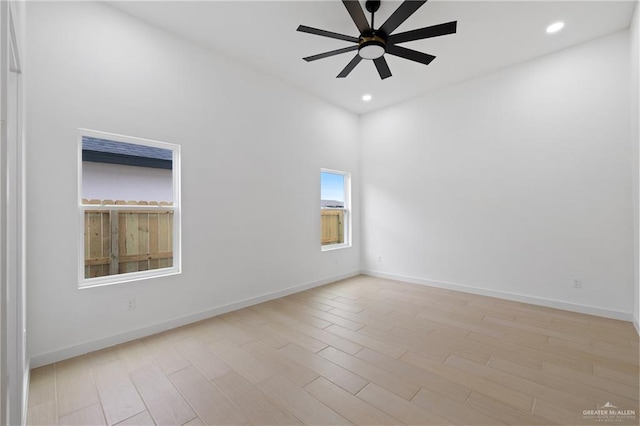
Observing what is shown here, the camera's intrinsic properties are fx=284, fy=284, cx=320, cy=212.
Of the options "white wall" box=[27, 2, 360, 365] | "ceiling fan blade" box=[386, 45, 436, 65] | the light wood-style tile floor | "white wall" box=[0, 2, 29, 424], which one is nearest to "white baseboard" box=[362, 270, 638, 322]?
the light wood-style tile floor

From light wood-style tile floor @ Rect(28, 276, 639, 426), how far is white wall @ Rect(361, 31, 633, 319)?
26.9 inches

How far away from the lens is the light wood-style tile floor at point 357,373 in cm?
182

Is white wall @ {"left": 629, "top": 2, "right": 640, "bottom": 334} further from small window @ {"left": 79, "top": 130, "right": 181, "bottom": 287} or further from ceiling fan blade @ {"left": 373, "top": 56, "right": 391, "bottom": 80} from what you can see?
small window @ {"left": 79, "top": 130, "right": 181, "bottom": 287}

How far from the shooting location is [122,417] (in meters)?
1.80

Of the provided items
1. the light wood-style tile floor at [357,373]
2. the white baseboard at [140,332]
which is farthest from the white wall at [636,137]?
Answer: the white baseboard at [140,332]

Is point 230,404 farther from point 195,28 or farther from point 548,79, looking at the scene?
point 548,79

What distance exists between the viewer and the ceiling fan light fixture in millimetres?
2701

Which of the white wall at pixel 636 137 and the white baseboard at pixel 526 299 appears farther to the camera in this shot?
the white baseboard at pixel 526 299

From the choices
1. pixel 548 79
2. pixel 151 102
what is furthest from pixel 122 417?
pixel 548 79

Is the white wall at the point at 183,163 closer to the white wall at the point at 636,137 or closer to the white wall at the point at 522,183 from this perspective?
the white wall at the point at 522,183

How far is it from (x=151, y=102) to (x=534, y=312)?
5.13 metres

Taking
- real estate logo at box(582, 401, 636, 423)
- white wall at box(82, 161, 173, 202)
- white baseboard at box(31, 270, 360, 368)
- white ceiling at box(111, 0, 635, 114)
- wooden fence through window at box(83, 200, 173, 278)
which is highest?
white ceiling at box(111, 0, 635, 114)

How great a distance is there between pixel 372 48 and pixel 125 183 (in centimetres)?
287

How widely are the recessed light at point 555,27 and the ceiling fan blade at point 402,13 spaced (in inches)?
80.4
